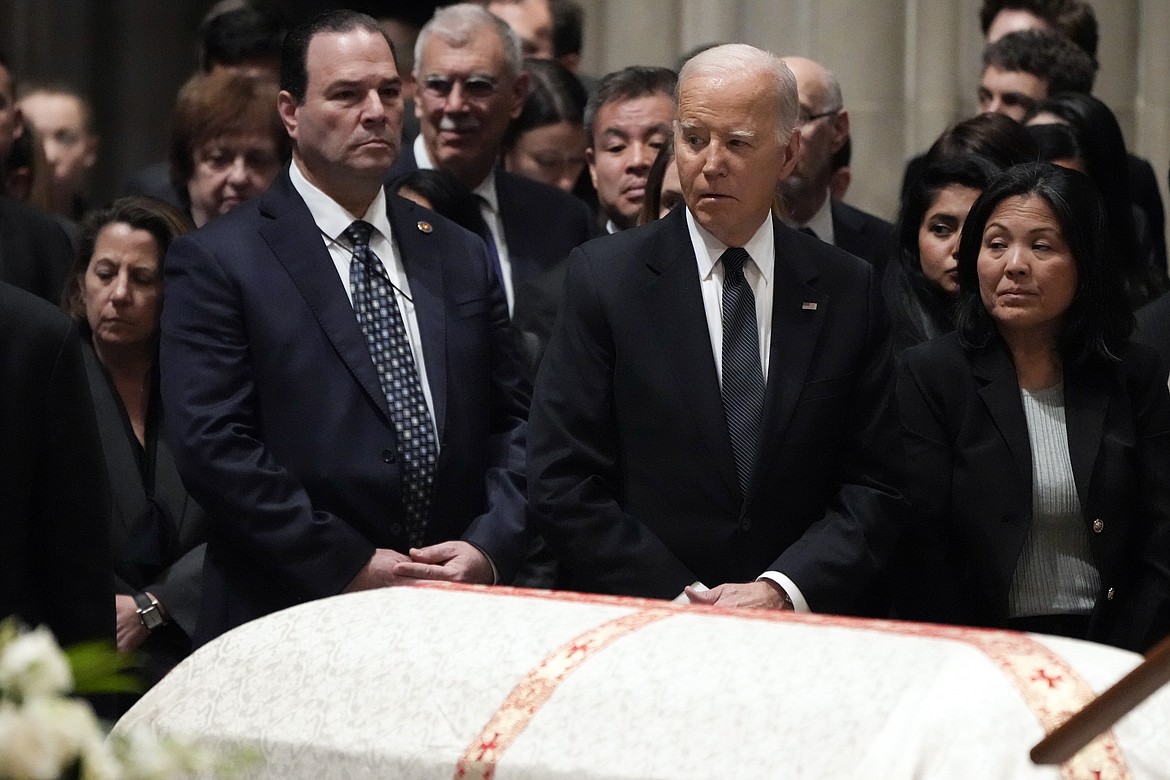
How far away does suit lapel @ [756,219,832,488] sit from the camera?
3.34 metres

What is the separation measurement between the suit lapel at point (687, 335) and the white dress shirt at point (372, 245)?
0.61m

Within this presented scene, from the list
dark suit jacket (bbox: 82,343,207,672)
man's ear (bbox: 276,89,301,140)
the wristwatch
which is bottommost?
the wristwatch

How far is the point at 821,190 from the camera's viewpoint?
4996mm

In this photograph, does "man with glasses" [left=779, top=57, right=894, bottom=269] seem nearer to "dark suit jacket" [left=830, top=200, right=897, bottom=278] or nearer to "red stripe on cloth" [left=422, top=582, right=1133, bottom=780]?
"dark suit jacket" [left=830, top=200, right=897, bottom=278]

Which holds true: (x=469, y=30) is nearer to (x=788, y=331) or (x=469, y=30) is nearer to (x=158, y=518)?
(x=158, y=518)

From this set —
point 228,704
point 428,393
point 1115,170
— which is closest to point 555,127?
point 1115,170

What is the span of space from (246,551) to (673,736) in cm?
168

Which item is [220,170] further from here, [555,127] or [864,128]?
[864,128]

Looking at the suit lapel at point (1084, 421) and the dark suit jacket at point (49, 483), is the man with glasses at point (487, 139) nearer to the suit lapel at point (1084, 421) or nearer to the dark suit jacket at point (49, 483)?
the suit lapel at point (1084, 421)

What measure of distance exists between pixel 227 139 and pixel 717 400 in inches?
83.6

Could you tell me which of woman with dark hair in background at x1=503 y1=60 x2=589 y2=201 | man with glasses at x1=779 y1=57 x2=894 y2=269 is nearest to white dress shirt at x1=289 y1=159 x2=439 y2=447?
man with glasses at x1=779 y1=57 x2=894 y2=269

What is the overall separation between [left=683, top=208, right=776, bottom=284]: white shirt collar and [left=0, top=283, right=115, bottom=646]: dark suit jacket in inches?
45.7

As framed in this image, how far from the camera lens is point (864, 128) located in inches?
257

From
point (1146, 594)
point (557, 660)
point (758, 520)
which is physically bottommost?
point (1146, 594)
